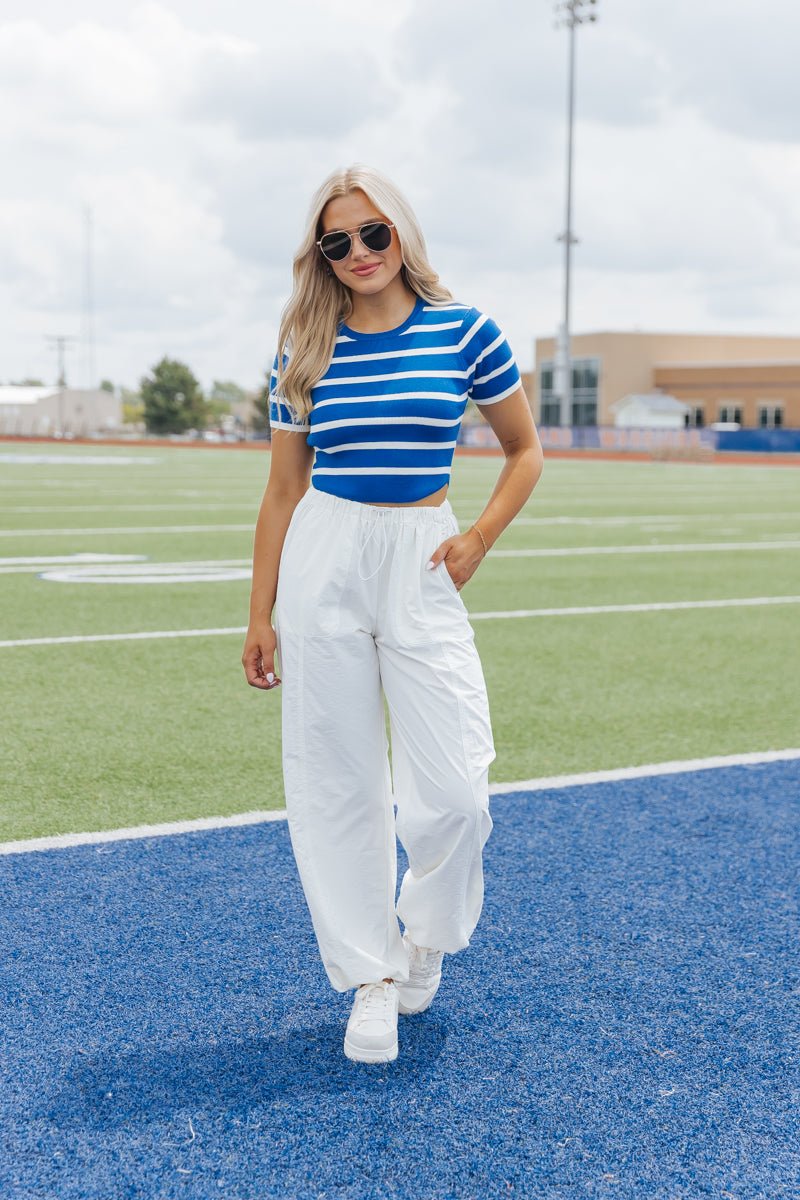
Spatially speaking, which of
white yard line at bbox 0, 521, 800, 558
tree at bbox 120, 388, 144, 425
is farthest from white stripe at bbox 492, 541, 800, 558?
tree at bbox 120, 388, 144, 425

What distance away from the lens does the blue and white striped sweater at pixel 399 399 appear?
2822mm

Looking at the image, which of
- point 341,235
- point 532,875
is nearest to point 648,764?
point 532,875

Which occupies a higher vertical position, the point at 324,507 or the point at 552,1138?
the point at 324,507

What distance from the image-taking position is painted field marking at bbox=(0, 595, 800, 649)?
7.81m

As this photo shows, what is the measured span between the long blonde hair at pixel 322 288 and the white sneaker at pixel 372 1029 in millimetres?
1349

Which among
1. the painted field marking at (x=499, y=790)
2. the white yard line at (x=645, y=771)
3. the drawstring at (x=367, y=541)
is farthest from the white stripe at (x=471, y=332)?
the white yard line at (x=645, y=771)

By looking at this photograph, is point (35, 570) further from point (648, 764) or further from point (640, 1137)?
point (640, 1137)

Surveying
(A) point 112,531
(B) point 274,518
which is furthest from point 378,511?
(A) point 112,531

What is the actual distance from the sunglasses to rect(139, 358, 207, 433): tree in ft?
343

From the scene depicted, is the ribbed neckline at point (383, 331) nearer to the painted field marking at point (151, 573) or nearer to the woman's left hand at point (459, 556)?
the woman's left hand at point (459, 556)

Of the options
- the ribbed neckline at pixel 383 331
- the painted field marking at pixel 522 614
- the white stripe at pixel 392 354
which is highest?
the ribbed neckline at pixel 383 331

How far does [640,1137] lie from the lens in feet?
8.48

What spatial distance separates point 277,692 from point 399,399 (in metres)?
3.90

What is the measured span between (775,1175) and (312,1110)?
0.93m
